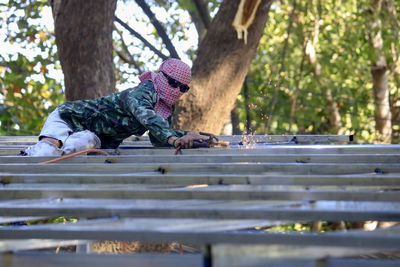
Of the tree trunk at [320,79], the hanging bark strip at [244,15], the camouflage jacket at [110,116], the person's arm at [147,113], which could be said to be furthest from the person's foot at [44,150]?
the tree trunk at [320,79]

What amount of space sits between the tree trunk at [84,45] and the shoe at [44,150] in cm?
200

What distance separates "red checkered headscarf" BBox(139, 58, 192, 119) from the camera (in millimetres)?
4340

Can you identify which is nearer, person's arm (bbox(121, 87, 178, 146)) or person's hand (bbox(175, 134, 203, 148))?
person's hand (bbox(175, 134, 203, 148))

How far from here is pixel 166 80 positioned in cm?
436

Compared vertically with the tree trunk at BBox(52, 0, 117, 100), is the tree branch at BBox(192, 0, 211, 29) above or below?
above

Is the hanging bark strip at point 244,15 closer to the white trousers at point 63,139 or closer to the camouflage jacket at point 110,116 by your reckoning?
the camouflage jacket at point 110,116

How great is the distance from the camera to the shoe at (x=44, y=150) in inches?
154

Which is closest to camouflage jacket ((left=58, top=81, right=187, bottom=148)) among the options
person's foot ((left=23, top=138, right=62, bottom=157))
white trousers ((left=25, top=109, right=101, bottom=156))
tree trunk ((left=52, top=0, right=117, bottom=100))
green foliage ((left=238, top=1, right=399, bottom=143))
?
white trousers ((left=25, top=109, right=101, bottom=156))

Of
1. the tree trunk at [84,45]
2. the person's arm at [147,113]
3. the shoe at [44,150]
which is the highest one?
the tree trunk at [84,45]

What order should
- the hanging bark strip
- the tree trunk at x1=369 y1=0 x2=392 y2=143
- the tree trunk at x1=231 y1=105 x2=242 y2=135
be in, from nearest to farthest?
the hanging bark strip
the tree trunk at x1=231 y1=105 x2=242 y2=135
the tree trunk at x1=369 y1=0 x2=392 y2=143

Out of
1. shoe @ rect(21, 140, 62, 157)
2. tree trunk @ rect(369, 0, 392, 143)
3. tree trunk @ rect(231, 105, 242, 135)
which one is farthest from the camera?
tree trunk @ rect(369, 0, 392, 143)

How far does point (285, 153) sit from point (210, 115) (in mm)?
3027

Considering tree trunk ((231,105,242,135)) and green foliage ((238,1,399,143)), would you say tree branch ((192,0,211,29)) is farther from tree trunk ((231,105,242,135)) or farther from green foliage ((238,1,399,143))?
green foliage ((238,1,399,143))

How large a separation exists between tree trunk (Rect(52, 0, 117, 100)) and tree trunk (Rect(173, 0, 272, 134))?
3.02 feet
